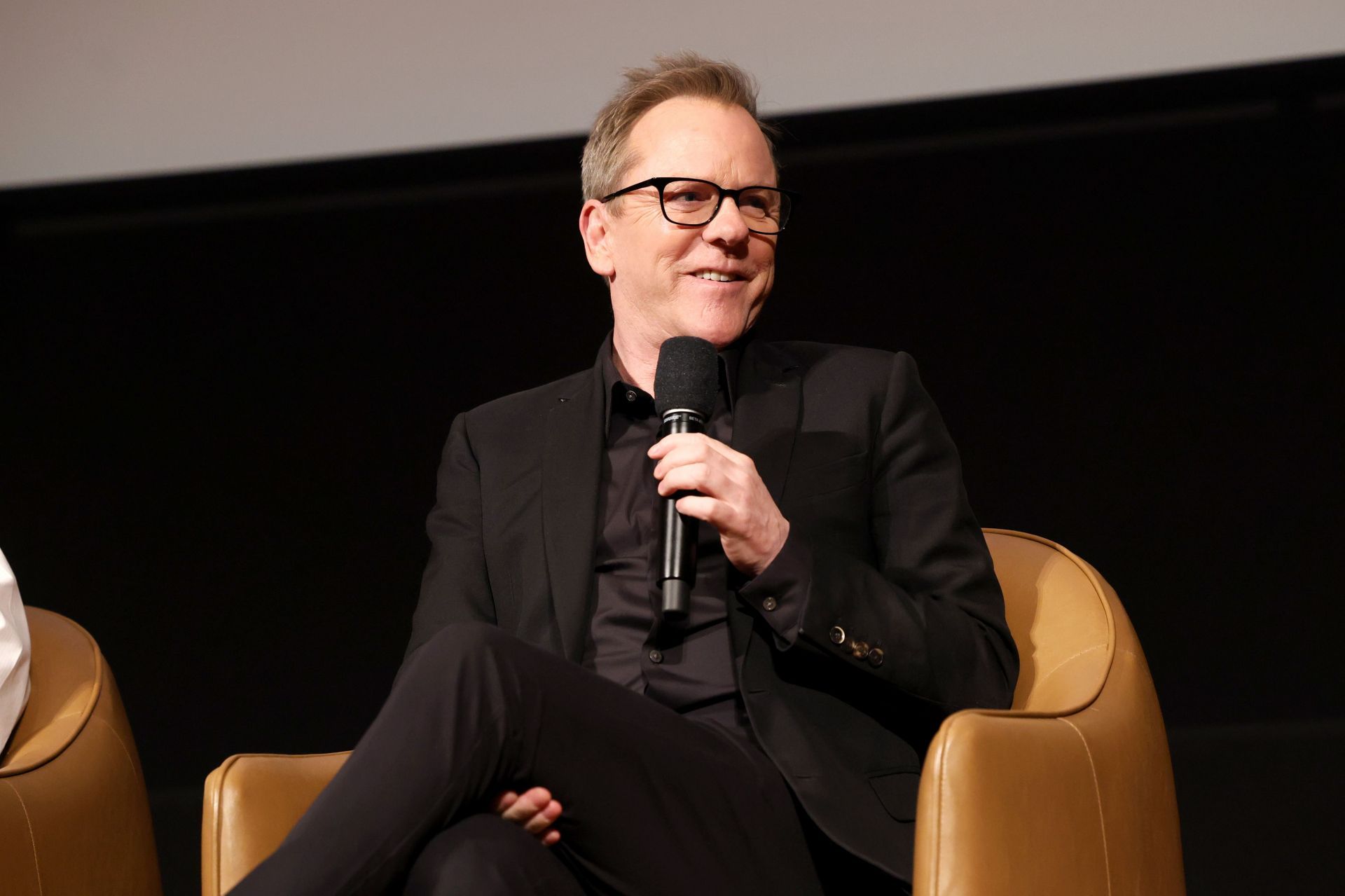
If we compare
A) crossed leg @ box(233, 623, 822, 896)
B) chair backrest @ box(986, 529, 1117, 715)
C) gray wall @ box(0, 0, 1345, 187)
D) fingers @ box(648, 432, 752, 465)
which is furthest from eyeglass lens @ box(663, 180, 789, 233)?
gray wall @ box(0, 0, 1345, 187)

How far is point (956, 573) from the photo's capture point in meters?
1.61

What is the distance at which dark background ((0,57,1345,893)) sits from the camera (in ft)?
8.29

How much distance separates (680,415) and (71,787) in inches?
35.9

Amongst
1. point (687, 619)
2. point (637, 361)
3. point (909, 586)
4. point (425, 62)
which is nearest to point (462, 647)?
point (687, 619)

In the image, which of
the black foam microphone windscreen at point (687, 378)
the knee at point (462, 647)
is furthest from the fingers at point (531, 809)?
the black foam microphone windscreen at point (687, 378)

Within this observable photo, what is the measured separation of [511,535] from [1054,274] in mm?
1301

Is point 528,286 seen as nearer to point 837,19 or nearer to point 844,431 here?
point 837,19

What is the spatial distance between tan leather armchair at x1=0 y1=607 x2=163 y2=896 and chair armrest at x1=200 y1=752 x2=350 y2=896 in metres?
0.24

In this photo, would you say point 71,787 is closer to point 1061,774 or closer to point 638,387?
point 638,387

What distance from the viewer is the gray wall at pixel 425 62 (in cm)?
254

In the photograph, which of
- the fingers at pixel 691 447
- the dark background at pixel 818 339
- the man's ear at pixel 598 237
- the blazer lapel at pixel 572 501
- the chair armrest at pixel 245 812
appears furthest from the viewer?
the dark background at pixel 818 339

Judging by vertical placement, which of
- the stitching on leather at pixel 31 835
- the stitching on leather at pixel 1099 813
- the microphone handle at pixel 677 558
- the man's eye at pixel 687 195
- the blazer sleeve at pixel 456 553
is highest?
the man's eye at pixel 687 195

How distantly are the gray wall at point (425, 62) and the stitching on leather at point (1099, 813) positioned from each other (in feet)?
4.89

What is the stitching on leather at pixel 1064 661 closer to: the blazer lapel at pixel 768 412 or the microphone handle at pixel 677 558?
the blazer lapel at pixel 768 412
